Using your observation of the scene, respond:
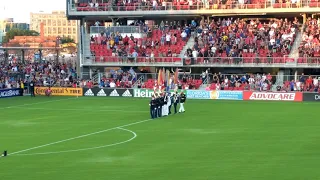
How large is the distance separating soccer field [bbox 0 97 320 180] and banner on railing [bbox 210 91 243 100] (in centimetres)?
539

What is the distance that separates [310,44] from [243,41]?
18.2ft

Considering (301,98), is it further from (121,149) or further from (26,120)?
(121,149)

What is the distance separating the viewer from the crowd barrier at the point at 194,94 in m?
44.0

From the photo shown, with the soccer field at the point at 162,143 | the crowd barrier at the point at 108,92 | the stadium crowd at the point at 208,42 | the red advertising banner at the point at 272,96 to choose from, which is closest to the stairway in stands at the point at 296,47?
the stadium crowd at the point at 208,42

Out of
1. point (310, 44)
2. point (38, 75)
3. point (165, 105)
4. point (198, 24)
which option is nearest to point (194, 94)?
point (310, 44)

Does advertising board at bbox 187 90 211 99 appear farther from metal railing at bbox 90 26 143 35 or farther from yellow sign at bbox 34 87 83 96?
metal railing at bbox 90 26 143 35

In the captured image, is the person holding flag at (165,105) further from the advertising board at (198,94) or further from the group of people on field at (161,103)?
the advertising board at (198,94)

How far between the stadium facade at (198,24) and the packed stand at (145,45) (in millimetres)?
92

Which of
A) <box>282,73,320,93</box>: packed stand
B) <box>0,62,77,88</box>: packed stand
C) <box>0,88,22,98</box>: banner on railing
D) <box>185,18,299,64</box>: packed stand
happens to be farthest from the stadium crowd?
<box>0,88,22,98</box>: banner on railing

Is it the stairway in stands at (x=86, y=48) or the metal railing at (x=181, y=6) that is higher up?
the metal railing at (x=181, y=6)

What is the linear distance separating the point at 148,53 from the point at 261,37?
9.96 metres

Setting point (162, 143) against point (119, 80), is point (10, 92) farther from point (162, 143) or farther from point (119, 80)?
point (162, 143)

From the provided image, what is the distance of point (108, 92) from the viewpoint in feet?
165

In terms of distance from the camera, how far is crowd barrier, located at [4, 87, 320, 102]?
44031 mm
